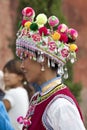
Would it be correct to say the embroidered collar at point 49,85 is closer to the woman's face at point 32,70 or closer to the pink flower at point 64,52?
the woman's face at point 32,70

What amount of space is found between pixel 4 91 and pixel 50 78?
2475 millimetres

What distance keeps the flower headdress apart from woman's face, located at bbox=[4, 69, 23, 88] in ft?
7.51

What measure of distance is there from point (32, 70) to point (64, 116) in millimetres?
412

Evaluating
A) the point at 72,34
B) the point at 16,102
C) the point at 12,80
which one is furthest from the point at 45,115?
the point at 12,80

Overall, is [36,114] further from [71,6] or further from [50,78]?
[71,6]

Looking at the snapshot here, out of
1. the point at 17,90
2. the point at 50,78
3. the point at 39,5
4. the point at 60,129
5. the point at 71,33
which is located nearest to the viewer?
the point at 60,129

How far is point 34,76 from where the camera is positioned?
4.30 metres

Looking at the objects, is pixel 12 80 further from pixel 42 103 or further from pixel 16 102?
pixel 42 103

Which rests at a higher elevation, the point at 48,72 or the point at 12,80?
the point at 48,72

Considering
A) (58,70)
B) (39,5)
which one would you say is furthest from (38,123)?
(39,5)

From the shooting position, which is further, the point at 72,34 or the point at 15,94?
the point at 15,94

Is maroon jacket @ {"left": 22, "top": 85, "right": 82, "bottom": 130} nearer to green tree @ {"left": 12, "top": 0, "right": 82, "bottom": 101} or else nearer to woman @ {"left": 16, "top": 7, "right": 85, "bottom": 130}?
woman @ {"left": 16, "top": 7, "right": 85, "bottom": 130}

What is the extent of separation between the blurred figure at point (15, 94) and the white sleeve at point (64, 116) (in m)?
2.29

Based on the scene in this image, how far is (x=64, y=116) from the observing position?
4074 millimetres
